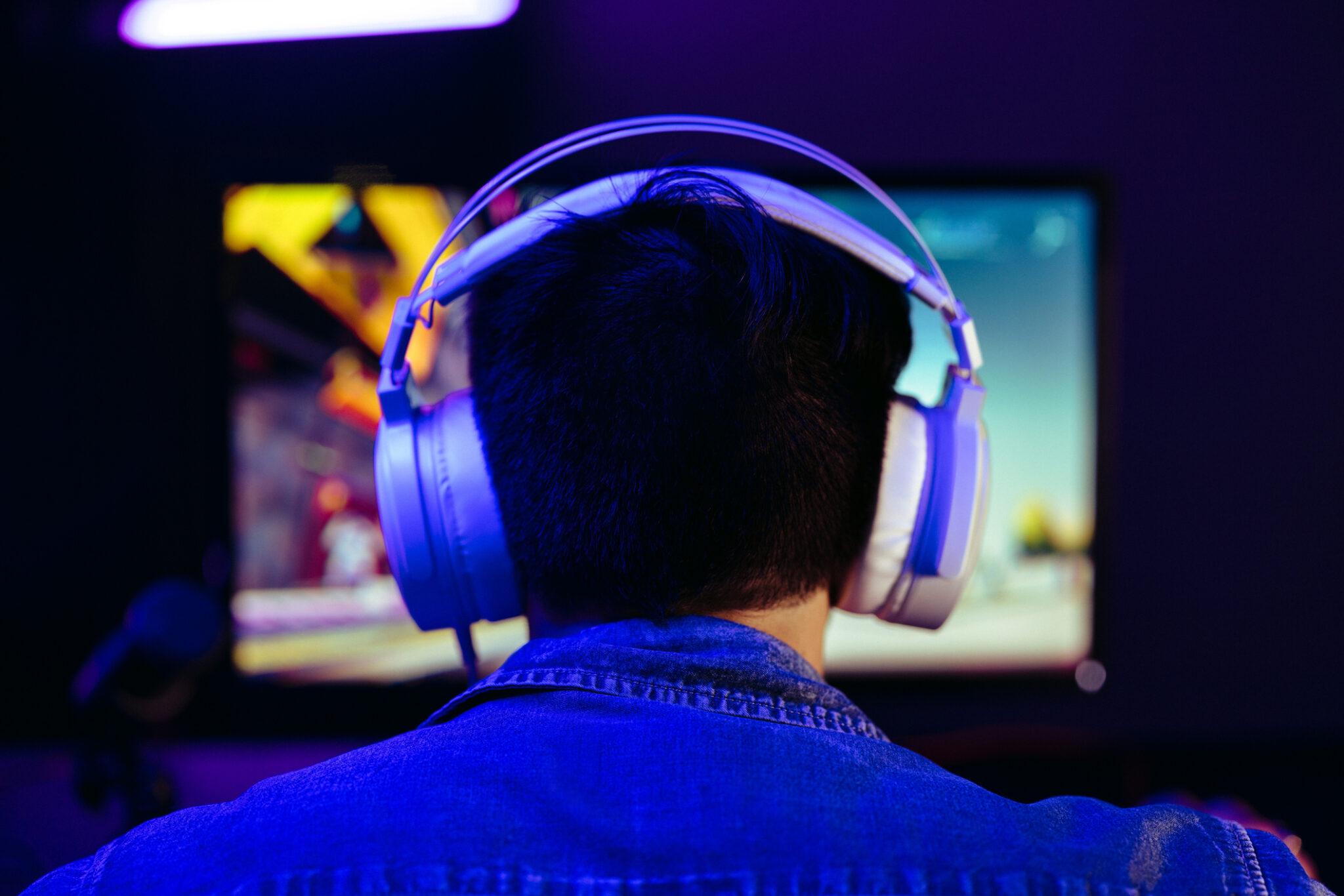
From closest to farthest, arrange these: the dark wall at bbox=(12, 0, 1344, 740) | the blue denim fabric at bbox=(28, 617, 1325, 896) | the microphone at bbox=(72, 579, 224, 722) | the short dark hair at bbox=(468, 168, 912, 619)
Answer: the blue denim fabric at bbox=(28, 617, 1325, 896)
the short dark hair at bbox=(468, 168, 912, 619)
the microphone at bbox=(72, 579, 224, 722)
the dark wall at bbox=(12, 0, 1344, 740)

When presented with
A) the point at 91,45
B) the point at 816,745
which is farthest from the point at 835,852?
the point at 91,45

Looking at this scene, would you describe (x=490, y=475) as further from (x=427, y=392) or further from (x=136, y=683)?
(x=427, y=392)

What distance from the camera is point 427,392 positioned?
4.80ft

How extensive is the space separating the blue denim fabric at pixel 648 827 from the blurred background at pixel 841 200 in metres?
1.01

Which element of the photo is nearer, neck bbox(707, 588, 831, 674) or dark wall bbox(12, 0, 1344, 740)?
neck bbox(707, 588, 831, 674)

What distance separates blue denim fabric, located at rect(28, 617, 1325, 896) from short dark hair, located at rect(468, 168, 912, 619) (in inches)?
4.0

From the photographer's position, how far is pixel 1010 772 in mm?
1561

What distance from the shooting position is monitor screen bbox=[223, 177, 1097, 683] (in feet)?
4.80

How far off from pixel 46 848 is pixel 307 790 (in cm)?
111

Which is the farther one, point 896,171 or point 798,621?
point 896,171

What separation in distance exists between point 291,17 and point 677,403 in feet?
4.22

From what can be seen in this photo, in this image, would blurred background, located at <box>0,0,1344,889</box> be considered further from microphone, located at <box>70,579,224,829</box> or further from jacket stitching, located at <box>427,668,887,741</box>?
jacket stitching, located at <box>427,668,887,741</box>

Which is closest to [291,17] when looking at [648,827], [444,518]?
[444,518]

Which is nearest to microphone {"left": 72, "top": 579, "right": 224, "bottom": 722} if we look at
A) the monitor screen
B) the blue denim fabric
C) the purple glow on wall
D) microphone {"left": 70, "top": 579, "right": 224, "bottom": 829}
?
microphone {"left": 70, "top": 579, "right": 224, "bottom": 829}
